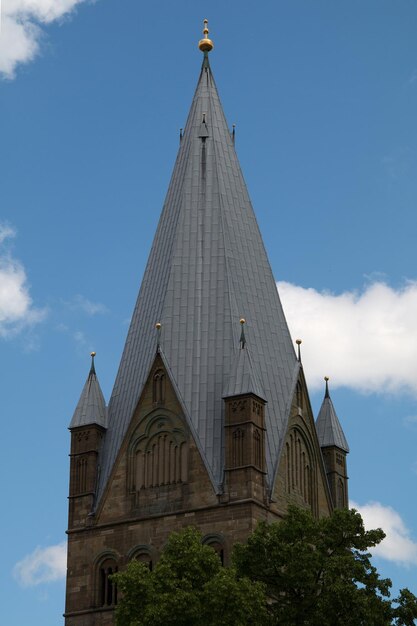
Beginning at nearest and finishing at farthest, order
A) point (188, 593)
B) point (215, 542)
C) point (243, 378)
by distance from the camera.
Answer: point (188, 593) < point (215, 542) < point (243, 378)

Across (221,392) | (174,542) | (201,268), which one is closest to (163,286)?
(201,268)

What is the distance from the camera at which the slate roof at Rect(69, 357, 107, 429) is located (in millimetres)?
72750

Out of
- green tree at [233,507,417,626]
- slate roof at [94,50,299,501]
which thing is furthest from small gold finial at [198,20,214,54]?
green tree at [233,507,417,626]

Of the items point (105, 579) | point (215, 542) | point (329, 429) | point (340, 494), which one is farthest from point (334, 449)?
point (105, 579)

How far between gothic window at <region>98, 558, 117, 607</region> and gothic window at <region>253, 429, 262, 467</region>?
23.4ft

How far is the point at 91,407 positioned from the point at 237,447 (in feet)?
26.7

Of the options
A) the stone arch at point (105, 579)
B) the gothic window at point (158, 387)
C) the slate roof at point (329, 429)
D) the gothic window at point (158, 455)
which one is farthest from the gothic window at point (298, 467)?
the stone arch at point (105, 579)

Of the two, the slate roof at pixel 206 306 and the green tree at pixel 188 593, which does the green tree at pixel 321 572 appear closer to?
Answer: the green tree at pixel 188 593

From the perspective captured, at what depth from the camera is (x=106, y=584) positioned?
68688 millimetres

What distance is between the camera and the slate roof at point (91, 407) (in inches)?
2864

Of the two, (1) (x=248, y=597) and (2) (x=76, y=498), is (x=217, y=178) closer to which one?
(2) (x=76, y=498)

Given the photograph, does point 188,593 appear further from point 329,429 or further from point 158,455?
point 329,429

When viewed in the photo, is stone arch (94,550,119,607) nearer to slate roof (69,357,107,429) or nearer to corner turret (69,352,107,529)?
corner turret (69,352,107,529)

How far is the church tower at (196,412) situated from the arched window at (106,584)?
0.14 ft
